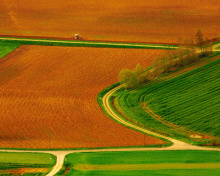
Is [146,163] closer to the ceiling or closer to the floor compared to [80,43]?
closer to the floor

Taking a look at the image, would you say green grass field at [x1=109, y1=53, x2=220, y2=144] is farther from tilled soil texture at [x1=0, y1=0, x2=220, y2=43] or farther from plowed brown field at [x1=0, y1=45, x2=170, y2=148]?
tilled soil texture at [x1=0, y1=0, x2=220, y2=43]

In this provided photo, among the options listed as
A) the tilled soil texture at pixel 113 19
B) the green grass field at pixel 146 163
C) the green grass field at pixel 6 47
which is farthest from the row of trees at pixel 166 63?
the green grass field at pixel 6 47

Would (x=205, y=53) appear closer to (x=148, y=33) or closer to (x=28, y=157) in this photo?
(x=148, y=33)

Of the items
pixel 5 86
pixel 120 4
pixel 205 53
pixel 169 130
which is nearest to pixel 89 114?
pixel 169 130

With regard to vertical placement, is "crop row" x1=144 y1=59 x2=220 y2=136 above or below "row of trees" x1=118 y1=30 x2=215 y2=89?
below

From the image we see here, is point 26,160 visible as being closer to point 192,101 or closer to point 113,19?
point 192,101

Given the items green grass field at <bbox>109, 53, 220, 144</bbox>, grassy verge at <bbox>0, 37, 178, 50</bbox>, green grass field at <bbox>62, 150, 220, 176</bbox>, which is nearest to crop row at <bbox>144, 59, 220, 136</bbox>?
green grass field at <bbox>109, 53, 220, 144</bbox>

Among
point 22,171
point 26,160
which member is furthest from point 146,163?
point 22,171
